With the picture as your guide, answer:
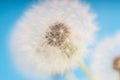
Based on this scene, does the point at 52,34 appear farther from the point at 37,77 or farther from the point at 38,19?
the point at 37,77

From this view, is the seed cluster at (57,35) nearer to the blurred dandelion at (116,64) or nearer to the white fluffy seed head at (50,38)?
the white fluffy seed head at (50,38)

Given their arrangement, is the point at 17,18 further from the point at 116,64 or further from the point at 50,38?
the point at 116,64

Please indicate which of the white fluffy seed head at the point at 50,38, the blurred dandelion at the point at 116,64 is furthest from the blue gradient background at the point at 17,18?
the blurred dandelion at the point at 116,64

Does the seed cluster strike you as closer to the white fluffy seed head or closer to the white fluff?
the white fluffy seed head

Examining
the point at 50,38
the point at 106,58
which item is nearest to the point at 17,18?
→ the point at 50,38

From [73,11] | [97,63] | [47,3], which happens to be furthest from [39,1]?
[97,63]
